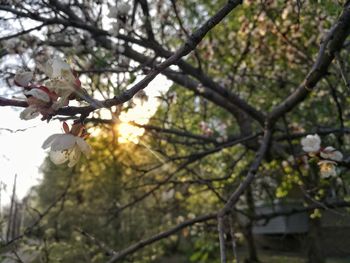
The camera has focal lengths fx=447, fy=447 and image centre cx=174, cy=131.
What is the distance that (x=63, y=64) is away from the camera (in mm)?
1159

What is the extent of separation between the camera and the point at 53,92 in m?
1.12

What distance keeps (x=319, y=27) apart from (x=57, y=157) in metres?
6.29

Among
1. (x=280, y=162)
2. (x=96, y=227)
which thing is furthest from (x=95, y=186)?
(x=280, y=162)

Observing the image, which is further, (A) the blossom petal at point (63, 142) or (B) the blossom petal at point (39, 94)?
(A) the blossom petal at point (63, 142)

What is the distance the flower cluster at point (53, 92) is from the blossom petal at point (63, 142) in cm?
13

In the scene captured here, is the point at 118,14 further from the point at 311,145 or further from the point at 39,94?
the point at 39,94

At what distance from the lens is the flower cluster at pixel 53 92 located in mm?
1090

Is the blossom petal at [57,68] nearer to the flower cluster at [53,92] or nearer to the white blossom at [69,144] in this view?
the flower cluster at [53,92]

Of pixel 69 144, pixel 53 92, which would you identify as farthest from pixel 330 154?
pixel 53 92

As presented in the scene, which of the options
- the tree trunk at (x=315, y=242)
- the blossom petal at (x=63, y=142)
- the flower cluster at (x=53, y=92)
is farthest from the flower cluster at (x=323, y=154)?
the tree trunk at (x=315, y=242)

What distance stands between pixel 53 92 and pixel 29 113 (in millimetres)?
79

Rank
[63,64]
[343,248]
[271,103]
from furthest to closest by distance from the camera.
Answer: [271,103], [343,248], [63,64]

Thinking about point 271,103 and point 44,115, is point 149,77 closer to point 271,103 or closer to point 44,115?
point 44,115

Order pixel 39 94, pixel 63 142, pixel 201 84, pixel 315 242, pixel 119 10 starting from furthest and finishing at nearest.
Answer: pixel 315 242 → pixel 201 84 → pixel 119 10 → pixel 63 142 → pixel 39 94
